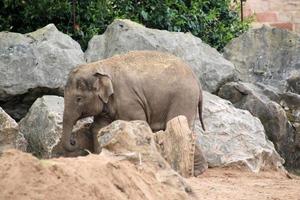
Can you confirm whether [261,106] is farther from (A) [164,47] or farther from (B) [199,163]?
(B) [199,163]

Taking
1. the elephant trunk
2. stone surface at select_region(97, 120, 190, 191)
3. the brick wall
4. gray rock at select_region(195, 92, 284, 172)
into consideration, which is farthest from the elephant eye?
the brick wall

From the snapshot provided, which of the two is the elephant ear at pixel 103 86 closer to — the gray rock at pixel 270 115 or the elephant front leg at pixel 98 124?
the elephant front leg at pixel 98 124

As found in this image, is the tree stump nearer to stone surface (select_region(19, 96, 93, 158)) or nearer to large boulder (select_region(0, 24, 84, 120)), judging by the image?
stone surface (select_region(19, 96, 93, 158))

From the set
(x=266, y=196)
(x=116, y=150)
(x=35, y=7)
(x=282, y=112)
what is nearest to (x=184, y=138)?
(x=266, y=196)

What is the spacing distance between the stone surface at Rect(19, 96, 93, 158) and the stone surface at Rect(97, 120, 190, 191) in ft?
12.2

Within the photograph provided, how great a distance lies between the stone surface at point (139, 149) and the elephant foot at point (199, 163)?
3340mm

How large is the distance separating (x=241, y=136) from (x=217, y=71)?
1595 millimetres

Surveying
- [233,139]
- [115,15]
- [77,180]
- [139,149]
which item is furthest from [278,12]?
[77,180]

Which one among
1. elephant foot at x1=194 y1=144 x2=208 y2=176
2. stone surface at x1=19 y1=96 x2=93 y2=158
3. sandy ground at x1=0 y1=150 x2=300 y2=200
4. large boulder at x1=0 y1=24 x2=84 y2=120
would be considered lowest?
elephant foot at x1=194 y1=144 x2=208 y2=176

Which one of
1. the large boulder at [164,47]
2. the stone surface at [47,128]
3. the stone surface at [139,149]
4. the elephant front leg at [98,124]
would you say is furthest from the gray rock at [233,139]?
the stone surface at [139,149]

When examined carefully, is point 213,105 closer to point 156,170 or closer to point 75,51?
point 75,51

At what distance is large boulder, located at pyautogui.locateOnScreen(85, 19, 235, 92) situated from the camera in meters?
13.4

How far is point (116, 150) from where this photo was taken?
711cm

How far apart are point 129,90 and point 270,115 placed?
283cm
